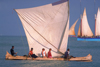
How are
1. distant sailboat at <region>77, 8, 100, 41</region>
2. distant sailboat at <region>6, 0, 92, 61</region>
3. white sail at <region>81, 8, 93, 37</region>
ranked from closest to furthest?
distant sailboat at <region>6, 0, 92, 61</region>
white sail at <region>81, 8, 93, 37</region>
distant sailboat at <region>77, 8, 100, 41</region>

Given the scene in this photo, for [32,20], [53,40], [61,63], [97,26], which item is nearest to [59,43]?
[53,40]

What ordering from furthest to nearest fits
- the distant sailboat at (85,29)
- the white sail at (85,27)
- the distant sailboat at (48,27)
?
the distant sailboat at (85,29) < the white sail at (85,27) < the distant sailboat at (48,27)

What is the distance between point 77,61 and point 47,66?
14.1ft

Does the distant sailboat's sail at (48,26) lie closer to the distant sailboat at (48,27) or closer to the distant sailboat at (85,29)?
the distant sailboat at (48,27)

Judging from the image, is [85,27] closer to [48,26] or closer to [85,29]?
[85,29]

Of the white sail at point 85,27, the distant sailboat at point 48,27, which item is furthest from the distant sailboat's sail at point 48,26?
the white sail at point 85,27

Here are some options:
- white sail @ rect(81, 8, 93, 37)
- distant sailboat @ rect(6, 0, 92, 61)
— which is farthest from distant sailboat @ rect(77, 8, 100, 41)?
distant sailboat @ rect(6, 0, 92, 61)

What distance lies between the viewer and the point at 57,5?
82.3ft

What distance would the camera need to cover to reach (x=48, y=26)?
25.3 metres

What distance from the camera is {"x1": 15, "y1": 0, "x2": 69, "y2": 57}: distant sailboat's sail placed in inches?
978

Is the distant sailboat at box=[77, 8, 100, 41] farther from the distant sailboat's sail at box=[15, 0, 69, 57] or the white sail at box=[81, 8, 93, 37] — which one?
the distant sailboat's sail at box=[15, 0, 69, 57]

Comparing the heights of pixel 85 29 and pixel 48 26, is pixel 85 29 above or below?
above

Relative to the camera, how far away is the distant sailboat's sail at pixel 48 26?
24.8 meters

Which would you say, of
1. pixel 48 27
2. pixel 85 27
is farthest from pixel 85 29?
pixel 48 27
